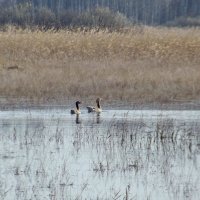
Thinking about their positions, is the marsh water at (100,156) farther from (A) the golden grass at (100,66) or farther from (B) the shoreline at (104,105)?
(A) the golden grass at (100,66)

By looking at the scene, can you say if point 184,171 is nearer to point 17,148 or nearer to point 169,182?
point 169,182

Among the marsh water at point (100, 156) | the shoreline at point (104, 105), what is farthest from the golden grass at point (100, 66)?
the marsh water at point (100, 156)

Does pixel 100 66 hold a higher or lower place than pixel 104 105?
higher

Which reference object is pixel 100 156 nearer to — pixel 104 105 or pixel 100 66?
pixel 104 105

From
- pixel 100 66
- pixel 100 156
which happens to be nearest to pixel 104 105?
pixel 100 66

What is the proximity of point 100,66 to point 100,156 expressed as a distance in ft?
42.2

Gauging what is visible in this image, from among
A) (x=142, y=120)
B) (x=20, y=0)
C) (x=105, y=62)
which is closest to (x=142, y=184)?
(x=142, y=120)

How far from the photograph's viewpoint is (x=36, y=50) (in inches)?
1151

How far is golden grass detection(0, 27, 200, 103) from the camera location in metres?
22.0

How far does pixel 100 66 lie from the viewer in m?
25.8

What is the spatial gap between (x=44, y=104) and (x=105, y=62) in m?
6.69

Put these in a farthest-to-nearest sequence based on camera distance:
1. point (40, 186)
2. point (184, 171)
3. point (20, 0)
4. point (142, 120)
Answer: point (20, 0), point (142, 120), point (184, 171), point (40, 186)

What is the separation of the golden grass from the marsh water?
3391 mm

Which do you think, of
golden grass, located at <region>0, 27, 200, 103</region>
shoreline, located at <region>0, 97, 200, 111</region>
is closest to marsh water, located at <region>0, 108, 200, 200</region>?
shoreline, located at <region>0, 97, 200, 111</region>
